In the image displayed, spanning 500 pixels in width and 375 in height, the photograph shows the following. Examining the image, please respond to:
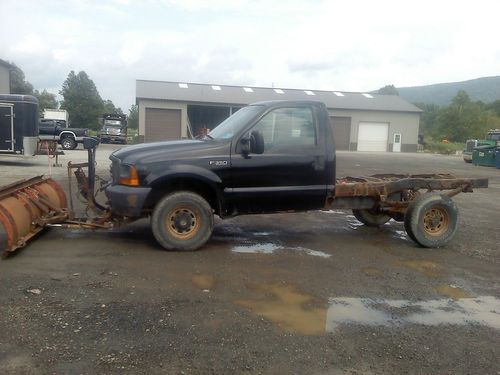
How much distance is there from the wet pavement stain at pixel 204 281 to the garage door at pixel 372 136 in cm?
4175

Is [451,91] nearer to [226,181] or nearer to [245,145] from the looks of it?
[245,145]

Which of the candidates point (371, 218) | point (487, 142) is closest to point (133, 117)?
point (487, 142)

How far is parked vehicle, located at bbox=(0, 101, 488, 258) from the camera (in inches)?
259

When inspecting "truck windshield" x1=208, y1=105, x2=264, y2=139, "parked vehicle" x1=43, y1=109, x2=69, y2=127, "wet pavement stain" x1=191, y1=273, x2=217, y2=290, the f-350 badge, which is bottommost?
"wet pavement stain" x1=191, y1=273, x2=217, y2=290

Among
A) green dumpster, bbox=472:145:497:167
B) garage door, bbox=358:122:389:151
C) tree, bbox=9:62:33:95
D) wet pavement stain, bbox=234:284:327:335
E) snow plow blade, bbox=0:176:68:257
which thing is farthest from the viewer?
tree, bbox=9:62:33:95

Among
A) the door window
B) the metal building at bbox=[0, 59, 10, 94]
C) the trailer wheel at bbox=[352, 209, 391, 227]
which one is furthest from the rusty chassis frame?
the metal building at bbox=[0, 59, 10, 94]

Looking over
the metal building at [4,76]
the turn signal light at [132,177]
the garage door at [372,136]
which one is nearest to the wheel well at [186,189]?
the turn signal light at [132,177]

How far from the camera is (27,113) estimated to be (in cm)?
1853

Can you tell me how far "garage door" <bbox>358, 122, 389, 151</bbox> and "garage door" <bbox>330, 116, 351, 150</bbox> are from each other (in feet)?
3.87

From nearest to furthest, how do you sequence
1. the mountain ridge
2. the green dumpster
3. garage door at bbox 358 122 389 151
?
the green dumpster, garage door at bbox 358 122 389 151, the mountain ridge

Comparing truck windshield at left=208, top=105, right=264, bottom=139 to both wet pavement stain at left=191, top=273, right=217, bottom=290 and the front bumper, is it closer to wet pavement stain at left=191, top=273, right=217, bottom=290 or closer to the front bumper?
the front bumper

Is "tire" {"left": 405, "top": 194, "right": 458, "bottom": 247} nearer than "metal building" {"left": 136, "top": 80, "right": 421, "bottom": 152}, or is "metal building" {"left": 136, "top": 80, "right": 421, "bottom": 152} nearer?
"tire" {"left": 405, "top": 194, "right": 458, "bottom": 247}

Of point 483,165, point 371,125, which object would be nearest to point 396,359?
point 483,165

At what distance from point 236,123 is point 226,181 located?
3.05 ft
